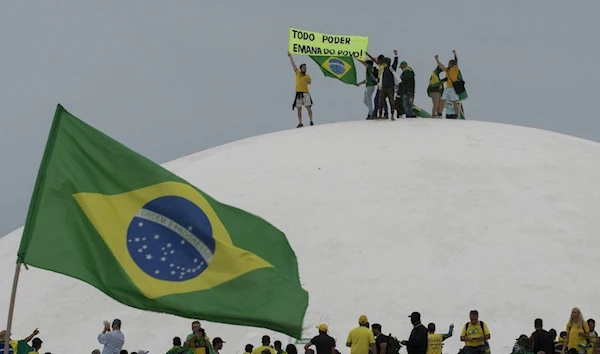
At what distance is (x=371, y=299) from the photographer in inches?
589

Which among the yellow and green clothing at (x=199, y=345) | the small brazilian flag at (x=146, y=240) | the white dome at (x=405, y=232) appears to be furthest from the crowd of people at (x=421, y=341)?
the small brazilian flag at (x=146, y=240)

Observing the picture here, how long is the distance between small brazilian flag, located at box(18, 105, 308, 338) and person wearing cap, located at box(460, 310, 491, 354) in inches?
186

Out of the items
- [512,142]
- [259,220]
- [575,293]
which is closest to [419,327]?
[575,293]

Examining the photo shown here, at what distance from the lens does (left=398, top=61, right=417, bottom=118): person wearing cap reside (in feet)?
64.8

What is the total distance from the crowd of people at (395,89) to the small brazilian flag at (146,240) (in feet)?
35.7

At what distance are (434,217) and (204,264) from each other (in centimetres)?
845

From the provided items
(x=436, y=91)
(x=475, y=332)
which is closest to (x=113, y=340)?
(x=475, y=332)

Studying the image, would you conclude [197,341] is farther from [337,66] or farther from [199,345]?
[337,66]

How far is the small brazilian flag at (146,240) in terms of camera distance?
825cm

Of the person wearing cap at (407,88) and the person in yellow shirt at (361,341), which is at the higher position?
the person wearing cap at (407,88)

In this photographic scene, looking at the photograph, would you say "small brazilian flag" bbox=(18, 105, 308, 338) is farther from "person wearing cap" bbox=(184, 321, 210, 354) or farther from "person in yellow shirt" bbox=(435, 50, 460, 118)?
"person in yellow shirt" bbox=(435, 50, 460, 118)

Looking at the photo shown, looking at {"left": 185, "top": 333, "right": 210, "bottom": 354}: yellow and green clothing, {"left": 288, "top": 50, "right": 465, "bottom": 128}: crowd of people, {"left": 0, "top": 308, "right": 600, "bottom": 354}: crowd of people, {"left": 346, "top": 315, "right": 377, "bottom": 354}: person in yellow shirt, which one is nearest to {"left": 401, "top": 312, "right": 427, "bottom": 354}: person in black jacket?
Answer: {"left": 0, "top": 308, "right": 600, "bottom": 354}: crowd of people

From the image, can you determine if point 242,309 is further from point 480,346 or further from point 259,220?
point 480,346

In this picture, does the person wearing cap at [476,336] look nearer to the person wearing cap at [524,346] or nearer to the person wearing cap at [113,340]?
the person wearing cap at [524,346]
